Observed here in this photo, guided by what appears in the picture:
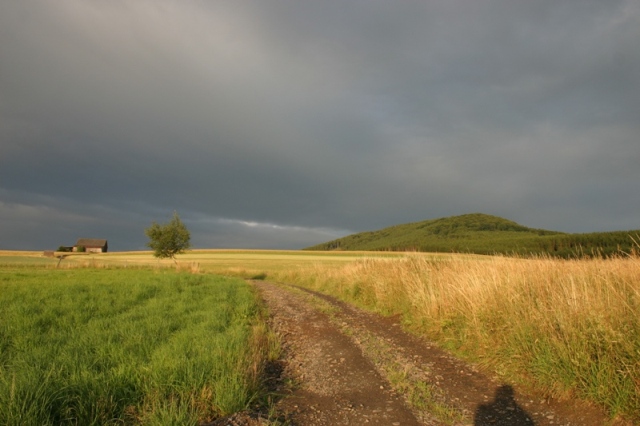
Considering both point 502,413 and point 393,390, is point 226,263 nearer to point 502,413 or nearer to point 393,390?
point 393,390

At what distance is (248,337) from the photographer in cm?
770

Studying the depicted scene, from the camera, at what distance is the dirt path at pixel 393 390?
4859mm

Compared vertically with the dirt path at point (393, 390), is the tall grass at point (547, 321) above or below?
above

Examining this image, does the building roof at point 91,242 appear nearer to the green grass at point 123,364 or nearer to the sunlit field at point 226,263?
the sunlit field at point 226,263

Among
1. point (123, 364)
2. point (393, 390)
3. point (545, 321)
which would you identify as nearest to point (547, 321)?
Answer: point (545, 321)

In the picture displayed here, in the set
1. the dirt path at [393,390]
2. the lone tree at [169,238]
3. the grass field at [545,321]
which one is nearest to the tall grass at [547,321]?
the grass field at [545,321]

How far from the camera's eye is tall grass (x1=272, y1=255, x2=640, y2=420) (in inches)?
197

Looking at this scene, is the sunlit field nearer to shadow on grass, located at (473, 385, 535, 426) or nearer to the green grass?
the green grass

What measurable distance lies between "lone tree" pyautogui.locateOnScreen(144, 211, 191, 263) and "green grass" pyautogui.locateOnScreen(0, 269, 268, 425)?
44.0m

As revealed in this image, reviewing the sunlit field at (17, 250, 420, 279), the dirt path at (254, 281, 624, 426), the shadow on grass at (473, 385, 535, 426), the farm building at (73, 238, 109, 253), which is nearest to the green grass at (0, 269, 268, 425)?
the dirt path at (254, 281, 624, 426)

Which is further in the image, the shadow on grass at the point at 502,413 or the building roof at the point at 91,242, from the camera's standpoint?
the building roof at the point at 91,242

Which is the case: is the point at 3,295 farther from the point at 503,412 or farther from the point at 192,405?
the point at 503,412

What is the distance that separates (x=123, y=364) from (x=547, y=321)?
24.5ft

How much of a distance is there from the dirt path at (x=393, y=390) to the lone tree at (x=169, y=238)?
160 feet
